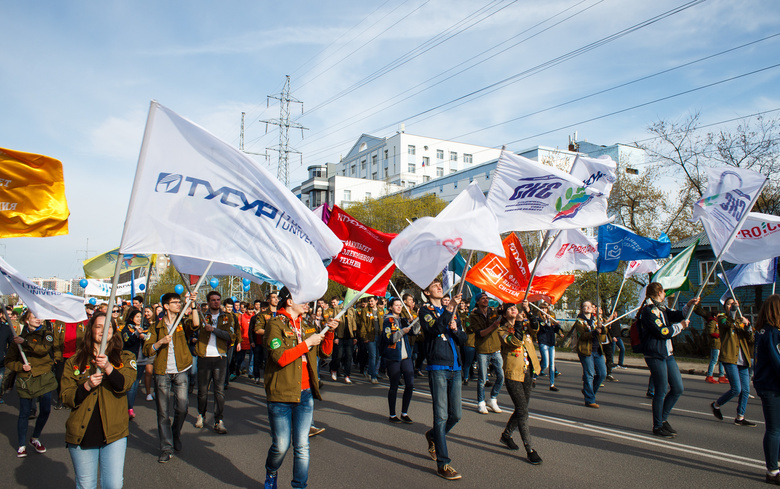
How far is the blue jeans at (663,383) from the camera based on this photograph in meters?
7.08

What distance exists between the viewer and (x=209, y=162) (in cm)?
443

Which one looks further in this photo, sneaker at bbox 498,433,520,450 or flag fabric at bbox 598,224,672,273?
flag fabric at bbox 598,224,672,273

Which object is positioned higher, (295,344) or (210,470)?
(295,344)

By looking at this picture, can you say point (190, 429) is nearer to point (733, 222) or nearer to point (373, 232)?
point (373, 232)

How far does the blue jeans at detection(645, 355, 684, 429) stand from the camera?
7.08 meters

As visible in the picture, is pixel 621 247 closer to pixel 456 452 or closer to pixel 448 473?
pixel 456 452

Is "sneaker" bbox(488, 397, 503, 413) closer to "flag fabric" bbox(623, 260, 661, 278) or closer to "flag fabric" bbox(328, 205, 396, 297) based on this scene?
"flag fabric" bbox(328, 205, 396, 297)

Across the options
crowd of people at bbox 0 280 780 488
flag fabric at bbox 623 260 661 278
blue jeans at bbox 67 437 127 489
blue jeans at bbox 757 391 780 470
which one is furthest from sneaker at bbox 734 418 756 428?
blue jeans at bbox 67 437 127 489

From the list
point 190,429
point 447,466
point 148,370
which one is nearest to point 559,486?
point 447,466

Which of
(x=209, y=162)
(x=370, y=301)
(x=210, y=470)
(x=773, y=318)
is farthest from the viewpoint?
(x=370, y=301)

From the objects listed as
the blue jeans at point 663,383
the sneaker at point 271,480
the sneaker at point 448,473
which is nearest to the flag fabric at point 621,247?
the blue jeans at point 663,383

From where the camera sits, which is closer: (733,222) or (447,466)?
(447,466)

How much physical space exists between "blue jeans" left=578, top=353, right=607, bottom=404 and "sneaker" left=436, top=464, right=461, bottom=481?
187 inches

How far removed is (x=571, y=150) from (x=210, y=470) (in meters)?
38.5
